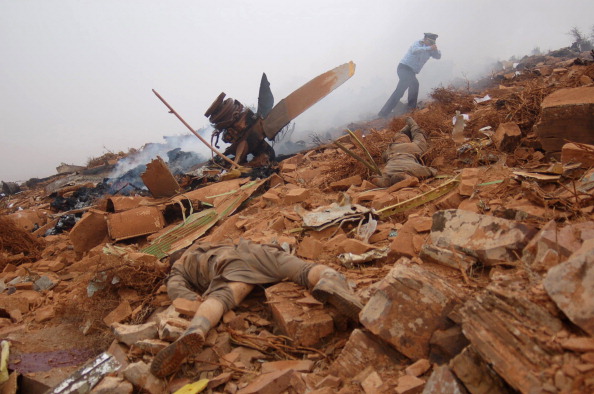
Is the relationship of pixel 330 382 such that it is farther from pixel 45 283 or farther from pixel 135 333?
pixel 45 283

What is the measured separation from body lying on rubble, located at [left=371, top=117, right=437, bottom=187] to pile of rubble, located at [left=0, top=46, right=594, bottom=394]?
193mm

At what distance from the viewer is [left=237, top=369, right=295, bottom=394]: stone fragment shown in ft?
6.47

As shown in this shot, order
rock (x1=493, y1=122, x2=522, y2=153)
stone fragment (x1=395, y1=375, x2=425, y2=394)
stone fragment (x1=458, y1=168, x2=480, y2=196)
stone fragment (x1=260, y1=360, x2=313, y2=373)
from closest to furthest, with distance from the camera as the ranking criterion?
1. stone fragment (x1=395, y1=375, x2=425, y2=394)
2. stone fragment (x1=260, y1=360, x2=313, y2=373)
3. stone fragment (x1=458, y1=168, x2=480, y2=196)
4. rock (x1=493, y1=122, x2=522, y2=153)

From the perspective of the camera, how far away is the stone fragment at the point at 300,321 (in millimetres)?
2336

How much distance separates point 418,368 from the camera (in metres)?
1.74

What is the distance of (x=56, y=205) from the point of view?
830 centimetres

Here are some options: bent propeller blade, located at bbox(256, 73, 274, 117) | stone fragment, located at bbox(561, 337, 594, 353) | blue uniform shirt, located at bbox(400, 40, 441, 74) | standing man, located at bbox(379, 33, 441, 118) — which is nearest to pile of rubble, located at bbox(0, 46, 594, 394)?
stone fragment, located at bbox(561, 337, 594, 353)

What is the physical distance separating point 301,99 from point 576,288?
7407 mm

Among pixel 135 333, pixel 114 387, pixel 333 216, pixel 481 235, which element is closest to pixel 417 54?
pixel 333 216

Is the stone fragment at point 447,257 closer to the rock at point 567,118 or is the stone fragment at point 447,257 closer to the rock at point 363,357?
the rock at point 363,357

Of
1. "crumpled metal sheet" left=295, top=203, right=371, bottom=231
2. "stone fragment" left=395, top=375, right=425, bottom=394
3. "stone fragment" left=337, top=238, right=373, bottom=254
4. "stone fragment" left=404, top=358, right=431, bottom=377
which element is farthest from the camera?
"crumpled metal sheet" left=295, top=203, right=371, bottom=231

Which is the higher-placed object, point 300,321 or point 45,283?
point 45,283

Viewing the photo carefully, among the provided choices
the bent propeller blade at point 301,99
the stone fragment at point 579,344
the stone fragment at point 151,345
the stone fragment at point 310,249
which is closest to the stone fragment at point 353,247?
the stone fragment at point 310,249

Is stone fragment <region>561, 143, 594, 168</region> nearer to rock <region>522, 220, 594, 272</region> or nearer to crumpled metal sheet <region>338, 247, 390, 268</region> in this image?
rock <region>522, 220, 594, 272</region>
